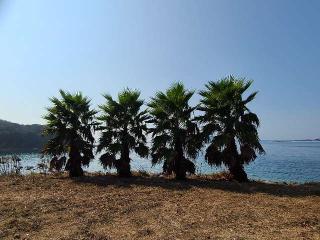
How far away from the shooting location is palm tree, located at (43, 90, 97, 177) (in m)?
21.5

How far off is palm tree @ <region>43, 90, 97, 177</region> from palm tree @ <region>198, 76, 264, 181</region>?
21.5 ft

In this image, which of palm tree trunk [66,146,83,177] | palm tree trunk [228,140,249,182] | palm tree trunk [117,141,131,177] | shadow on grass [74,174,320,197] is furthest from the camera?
palm tree trunk [66,146,83,177]

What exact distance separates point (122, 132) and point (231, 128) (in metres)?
6.08

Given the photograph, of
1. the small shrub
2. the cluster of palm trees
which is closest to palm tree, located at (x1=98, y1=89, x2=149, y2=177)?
the cluster of palm trees

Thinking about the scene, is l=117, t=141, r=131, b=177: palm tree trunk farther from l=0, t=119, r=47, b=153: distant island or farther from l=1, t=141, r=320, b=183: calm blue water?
l=0, t=119, r=47, b=153: distant island

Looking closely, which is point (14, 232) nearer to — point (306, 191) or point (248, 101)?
point (306, 191)

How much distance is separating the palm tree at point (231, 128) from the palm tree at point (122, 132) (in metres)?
3.61

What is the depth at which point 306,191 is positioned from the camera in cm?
1565

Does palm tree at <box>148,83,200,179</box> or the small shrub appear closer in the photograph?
palm tree at <box>148,83,200,179</box>

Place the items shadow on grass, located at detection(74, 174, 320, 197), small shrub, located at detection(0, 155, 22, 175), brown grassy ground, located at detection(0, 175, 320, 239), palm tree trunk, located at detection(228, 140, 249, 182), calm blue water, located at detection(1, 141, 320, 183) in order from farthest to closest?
calm blue water, located at detection(1, 141, 320, 183), small shrub, located at detection(0, 155, 22, 175), palm tree trunk, located at detection(228, 140, 249, 182), shadow on grass, located at detection(74, 174, 320, 197), brown grassy ground, located at detection(0, 175, 320, 239)

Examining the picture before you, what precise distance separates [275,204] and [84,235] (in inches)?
258

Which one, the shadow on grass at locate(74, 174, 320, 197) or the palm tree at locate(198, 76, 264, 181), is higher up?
the palm tree at locate(198, 76, 264, 181)

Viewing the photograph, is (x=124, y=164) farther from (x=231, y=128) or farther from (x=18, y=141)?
(x=18, y=141)

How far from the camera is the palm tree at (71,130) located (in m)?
21.5
